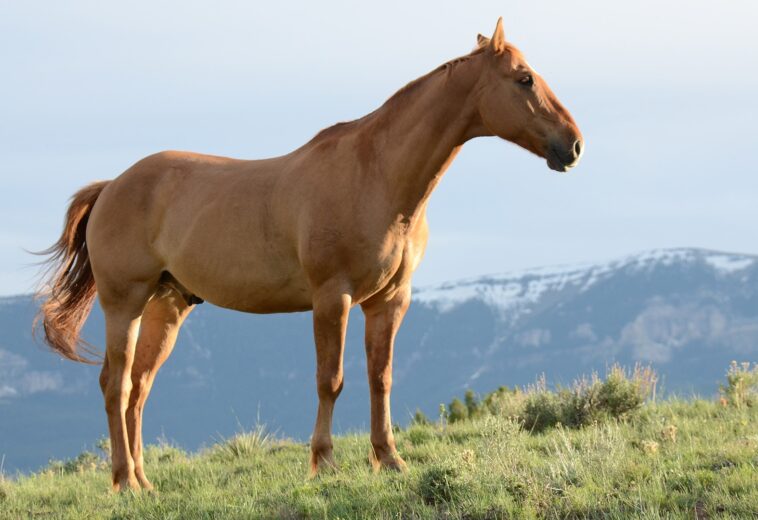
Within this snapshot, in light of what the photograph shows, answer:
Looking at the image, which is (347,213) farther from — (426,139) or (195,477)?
(195,477)

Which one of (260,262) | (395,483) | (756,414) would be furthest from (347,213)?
(756,414)

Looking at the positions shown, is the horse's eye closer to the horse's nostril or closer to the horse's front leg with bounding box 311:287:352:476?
the horse's nostril

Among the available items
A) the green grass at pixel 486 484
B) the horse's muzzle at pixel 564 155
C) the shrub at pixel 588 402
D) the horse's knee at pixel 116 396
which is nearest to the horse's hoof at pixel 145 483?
the green grass at pixel 486 484

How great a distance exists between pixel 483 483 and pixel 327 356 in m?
1.46

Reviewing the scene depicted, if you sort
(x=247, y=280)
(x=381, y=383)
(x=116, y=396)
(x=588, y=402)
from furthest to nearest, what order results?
(x=588, y=402)
(x=116, y=396)
(x=247, y=280)
(x=381, y=383)

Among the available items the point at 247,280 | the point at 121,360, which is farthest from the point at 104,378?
the point at 247,280

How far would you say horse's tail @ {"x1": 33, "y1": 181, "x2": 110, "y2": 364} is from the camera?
10.3 m

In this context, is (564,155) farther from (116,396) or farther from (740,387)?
(740,387)

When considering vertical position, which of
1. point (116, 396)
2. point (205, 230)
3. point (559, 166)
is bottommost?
point (116, 396)

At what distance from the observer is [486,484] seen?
7.06 meters

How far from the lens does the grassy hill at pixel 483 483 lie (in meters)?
6.73

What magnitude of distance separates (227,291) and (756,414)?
199 inches

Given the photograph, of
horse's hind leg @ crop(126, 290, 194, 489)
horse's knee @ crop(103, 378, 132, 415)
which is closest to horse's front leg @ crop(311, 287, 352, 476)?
horse's knee @ crop(103, 378, 132, 415)

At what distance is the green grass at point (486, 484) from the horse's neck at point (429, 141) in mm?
1686
